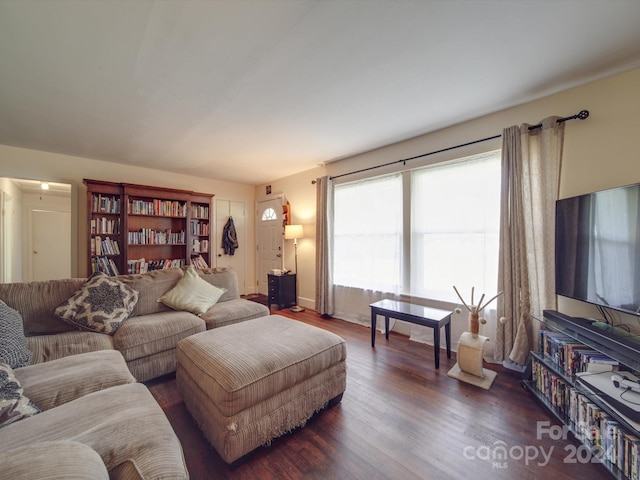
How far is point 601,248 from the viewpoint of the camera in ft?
5.53

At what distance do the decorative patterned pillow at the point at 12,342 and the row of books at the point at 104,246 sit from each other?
94.6 inches

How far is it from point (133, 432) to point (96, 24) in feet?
6.95

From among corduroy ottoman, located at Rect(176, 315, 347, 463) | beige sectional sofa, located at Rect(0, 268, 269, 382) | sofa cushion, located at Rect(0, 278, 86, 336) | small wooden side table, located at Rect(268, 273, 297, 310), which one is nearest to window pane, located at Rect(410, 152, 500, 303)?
corduroy ottoman, located at Rect(176, 315, 347, 463)

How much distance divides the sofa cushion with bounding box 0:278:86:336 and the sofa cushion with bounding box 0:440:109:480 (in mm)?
1987

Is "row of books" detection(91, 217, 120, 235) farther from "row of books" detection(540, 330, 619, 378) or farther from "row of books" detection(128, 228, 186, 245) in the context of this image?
"row of books" detection(540, 330, 619, 378)

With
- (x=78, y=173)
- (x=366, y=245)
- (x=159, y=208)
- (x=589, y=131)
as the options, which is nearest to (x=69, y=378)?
(x=366, y=245)

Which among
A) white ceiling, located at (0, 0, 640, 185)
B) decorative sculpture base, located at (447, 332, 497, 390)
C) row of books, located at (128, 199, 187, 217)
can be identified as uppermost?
white ceiling, located at (0, 0, 640, 185)

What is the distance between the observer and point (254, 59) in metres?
1.76

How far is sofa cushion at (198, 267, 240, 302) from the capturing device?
3.04 metres

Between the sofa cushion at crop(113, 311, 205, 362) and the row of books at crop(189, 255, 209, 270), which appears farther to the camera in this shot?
the row of books at crop(189, 255, 209, 270)

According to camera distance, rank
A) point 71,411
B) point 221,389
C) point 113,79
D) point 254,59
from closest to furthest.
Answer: point 71,411 < point 221,389 < point 254,59 < point 113,79

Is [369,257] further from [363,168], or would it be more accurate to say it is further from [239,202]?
[239,202]

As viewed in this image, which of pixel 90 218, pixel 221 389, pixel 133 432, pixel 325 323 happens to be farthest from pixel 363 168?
pixel 90 218

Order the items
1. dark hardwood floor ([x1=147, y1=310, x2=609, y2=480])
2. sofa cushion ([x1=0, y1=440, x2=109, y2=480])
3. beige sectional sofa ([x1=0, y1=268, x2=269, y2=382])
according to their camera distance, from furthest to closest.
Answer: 1. beige sectional sofa ([x1=0, y1=268, x2=269, y2=382])
2. dark hardwood floor ([x1=147, y1=310, x2=609, y2=480])
3. sofa cushion ([x1=0, y1=440, x2=109, y2=480])
